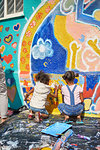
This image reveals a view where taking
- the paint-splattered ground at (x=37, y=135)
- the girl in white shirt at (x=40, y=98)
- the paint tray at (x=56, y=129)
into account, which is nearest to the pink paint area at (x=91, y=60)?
the girl in white shirt at (x=40, y=98)

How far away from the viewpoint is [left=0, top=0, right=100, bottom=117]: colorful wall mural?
3777 mm

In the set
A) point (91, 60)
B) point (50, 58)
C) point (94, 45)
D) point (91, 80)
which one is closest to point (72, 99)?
point (91, 80)

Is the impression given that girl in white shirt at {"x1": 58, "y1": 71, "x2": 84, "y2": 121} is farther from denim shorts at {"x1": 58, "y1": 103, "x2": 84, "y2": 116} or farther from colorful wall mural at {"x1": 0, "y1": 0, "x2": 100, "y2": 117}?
→ colorful wall mural at {"x1": 0, "y1": 0, "x2": 100, "y2": 117}

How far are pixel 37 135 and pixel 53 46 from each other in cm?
224

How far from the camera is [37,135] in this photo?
2.82 metres

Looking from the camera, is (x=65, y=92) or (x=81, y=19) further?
(x=81, y=19)

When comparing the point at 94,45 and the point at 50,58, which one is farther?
the point at 50,58

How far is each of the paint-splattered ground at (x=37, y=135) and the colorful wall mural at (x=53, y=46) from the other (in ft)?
2.43

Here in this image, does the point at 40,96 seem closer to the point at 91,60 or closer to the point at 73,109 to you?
the point at 73,109

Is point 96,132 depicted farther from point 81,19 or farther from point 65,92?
point 81,19

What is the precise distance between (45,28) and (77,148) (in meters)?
3.00

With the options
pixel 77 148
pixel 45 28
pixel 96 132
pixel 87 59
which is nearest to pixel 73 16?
pixel 45 28

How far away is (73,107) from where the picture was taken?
11.2 feet

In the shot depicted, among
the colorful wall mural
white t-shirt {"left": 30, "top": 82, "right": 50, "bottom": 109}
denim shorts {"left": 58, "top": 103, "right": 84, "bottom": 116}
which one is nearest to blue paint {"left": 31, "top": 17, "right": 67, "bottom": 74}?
the colorful wall mural
